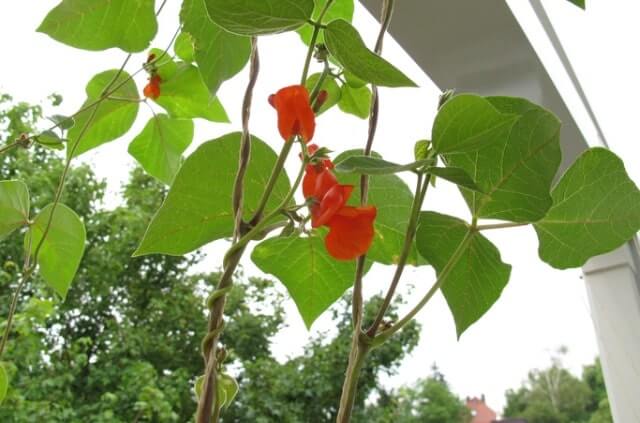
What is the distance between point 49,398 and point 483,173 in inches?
160

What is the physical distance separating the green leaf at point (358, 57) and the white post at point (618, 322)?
89cm

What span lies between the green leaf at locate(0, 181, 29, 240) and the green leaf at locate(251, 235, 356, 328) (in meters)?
0.18

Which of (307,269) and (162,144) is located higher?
(162,144)

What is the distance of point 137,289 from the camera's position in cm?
493

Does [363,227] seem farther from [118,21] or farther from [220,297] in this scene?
[118,21]

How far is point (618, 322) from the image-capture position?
41.3 inches

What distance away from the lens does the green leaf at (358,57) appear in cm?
23

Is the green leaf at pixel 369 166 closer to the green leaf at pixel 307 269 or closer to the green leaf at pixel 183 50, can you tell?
the green leaf at pixel 307 269

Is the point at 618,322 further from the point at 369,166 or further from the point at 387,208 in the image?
the point at 369,166

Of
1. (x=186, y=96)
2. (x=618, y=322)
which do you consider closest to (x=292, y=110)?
(x=186, y=96)

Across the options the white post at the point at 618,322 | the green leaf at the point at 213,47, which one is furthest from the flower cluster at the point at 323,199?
the white post at the point at 618,322

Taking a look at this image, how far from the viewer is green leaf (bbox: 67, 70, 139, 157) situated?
0.45 metres

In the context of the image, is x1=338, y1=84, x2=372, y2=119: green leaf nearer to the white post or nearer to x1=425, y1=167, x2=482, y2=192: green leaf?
x1=425, y1=167, x2=482, y2=192: green leaf

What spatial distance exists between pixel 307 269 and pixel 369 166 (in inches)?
4.9
